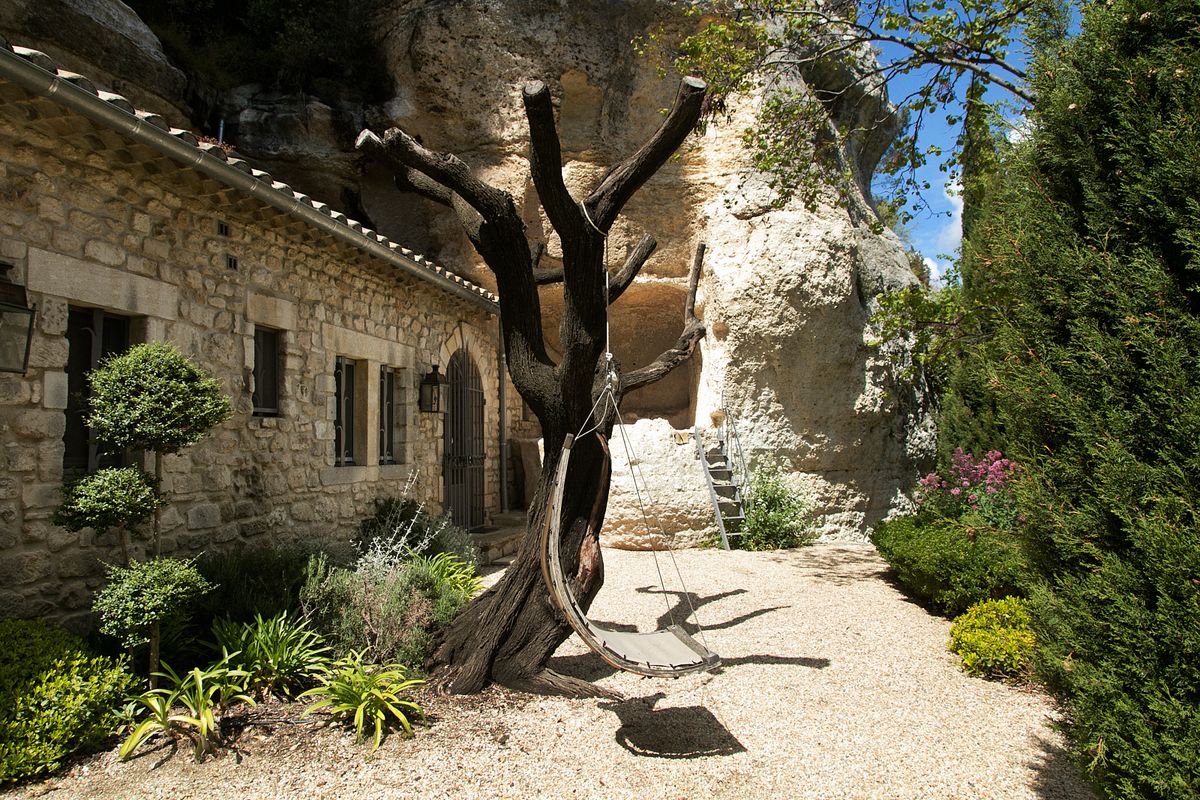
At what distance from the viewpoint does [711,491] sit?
8898mm

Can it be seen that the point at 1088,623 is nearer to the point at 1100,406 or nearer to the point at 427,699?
the point at 1100,406

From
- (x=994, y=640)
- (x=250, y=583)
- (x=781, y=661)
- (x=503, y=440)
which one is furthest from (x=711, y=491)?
(x=250, y=583)

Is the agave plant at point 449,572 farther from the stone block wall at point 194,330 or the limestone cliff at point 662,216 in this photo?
the limestone cliff at point 662,216

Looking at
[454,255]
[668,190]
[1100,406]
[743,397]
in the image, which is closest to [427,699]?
[1100,406]

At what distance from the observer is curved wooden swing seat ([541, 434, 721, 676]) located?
3264mm

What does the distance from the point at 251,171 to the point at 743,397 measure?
21.4 ft

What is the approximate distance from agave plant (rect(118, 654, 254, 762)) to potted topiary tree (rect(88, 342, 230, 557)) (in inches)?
26.6

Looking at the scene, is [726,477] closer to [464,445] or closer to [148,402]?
[464,445]

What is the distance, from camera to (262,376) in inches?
223

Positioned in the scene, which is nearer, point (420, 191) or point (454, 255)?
point (420, 191)

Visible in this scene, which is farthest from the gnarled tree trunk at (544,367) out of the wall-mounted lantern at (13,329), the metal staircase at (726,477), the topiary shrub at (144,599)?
the metal staircase at (726,477)

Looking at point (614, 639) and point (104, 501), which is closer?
point (104, 501)

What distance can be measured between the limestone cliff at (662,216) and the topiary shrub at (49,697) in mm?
6094

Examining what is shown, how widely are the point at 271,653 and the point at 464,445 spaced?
5090 mm
